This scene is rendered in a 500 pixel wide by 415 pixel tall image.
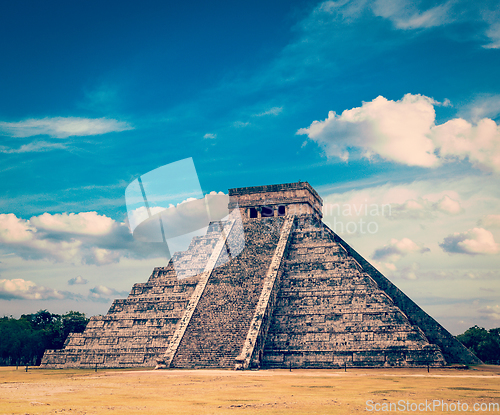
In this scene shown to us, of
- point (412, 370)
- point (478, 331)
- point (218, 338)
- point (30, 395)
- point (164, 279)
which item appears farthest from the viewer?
point (478, 331)

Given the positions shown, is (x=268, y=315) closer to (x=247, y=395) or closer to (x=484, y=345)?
(x=247, y=395)

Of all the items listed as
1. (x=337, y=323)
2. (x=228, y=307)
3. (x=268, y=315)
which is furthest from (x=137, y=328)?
(x=337, y=323)

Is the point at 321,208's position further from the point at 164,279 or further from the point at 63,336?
the point at 63,336

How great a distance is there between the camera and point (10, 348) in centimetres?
2823

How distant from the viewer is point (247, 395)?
360 inches

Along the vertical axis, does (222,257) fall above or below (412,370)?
above

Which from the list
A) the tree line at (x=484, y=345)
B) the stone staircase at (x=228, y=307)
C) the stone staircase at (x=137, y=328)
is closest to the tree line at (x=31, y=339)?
the stone staircase at (x=137, y=328)

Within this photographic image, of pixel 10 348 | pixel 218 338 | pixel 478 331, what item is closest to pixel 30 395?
pixel 218 338

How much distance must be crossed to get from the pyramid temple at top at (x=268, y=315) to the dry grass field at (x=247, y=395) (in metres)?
3.56

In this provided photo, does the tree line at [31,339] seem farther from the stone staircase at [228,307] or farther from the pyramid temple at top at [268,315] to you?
the stone staircase at [228,307]

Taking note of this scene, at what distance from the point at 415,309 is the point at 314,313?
4031 mm

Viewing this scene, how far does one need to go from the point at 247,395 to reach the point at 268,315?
30.3 feet

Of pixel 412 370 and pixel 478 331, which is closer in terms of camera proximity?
pixel 412 370

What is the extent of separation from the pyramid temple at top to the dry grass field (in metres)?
3.56
